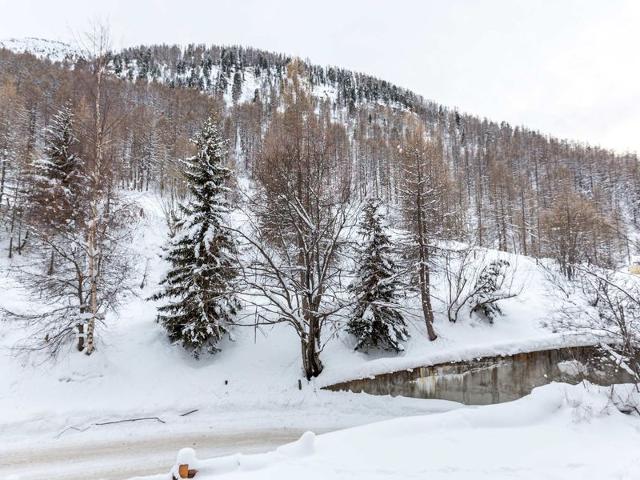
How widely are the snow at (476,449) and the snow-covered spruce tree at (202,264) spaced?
724 cm

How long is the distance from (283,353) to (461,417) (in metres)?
8.31

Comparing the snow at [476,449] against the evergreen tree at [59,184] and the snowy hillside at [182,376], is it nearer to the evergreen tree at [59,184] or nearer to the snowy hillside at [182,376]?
the snowy hillside at [182,376]

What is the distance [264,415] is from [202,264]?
5.58 metres

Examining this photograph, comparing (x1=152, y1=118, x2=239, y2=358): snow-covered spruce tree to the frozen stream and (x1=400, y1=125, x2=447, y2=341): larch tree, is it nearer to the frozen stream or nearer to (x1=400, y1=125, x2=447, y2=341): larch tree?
the frozen stream

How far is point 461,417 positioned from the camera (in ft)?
19.1

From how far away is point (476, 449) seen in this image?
4.88 meters

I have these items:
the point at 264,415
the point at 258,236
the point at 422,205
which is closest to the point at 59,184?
the point at 258,236

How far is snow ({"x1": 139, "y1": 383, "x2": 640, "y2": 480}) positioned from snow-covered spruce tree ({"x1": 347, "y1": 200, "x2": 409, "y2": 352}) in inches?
260

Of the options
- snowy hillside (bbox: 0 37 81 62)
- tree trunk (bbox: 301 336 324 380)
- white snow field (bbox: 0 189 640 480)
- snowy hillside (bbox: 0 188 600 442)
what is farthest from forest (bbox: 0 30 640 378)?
snowy hillside (bbox: 0 37 81 62)

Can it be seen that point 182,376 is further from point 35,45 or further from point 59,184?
point 35,45

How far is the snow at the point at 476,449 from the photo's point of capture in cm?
429

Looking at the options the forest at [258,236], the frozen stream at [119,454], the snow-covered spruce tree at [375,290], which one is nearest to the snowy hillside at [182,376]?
the forest at [258,236]

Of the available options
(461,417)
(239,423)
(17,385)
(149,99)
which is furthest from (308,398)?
(149,99)

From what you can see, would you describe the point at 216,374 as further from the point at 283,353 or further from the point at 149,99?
the point at 149,99
